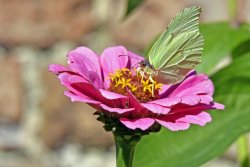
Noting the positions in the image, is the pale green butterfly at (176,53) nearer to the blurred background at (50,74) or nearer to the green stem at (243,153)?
the green stem at (243,153)

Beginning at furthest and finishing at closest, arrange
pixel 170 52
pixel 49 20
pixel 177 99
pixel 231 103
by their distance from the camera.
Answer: pixel 49 20, pixel 231 103, pixel 170 52, pixel 177 99

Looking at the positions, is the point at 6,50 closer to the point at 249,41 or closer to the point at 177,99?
the point at 249,41

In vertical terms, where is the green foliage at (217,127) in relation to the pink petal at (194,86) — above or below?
above

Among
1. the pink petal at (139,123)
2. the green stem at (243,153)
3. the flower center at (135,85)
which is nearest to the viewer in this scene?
the pink petal at (139,123)

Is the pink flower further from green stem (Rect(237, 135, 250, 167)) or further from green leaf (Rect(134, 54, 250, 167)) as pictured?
green stem (Rect(237, 135, 250, 167))

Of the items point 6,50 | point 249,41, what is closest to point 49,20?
point 6,50

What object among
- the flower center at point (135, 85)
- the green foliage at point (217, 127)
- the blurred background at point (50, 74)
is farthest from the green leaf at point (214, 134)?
the blurred background at point (50, 74)
